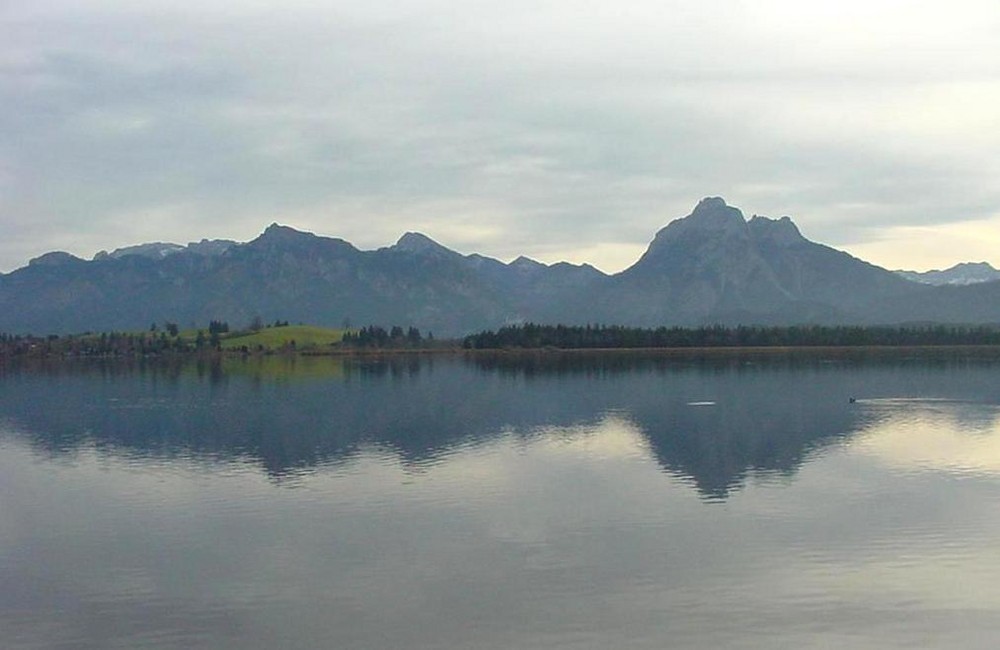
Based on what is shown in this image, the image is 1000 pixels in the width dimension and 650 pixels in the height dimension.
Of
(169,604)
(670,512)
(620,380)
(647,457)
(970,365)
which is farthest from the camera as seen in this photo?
(970,365)

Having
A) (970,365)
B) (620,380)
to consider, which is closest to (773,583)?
(620,380)

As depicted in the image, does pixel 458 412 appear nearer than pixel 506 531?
No

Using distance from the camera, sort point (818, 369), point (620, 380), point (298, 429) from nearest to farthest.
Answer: point (298, 429) < point (620, 380) < point (818, 369)

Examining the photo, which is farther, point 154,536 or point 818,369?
point 818,369

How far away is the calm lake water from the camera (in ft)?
98.2

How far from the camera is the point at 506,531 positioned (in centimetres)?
4147

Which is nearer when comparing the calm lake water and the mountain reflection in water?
the calm lake water

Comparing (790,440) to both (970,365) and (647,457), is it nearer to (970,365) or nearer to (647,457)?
(647,457)

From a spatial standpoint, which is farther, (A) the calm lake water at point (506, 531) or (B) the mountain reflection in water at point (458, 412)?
(B) the mountain reflection in water at point (458, 412)

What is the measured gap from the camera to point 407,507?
152 ft

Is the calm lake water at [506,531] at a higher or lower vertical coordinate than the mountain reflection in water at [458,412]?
lower

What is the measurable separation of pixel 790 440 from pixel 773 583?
127 feet

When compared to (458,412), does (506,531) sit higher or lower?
lower

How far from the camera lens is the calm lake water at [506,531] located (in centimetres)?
2994
